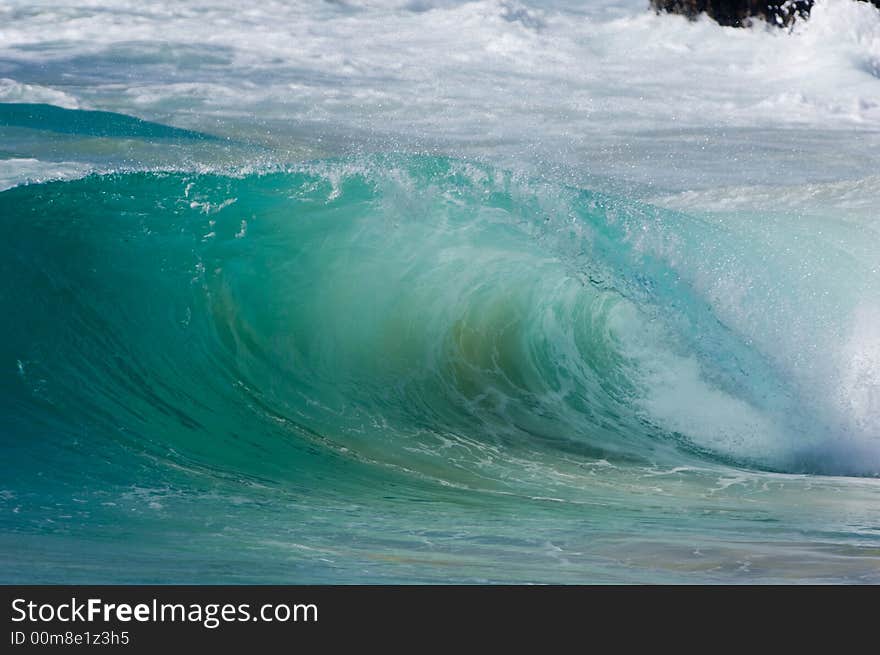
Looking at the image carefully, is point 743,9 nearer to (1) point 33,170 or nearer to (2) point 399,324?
(1) point 33,170

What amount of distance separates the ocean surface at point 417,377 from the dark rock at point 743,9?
15.6 metres

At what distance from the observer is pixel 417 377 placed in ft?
27.8

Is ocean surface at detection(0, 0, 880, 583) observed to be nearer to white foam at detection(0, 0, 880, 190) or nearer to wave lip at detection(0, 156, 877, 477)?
wave lip at detection(0, 156, 877, 477)

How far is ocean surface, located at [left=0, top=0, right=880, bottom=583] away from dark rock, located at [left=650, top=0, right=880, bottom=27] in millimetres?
15621

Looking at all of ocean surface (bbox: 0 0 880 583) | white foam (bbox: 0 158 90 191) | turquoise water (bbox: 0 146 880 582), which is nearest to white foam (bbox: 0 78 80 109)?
ocean surface (bbox: 0 0 880 583)

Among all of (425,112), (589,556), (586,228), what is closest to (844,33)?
(425,112)

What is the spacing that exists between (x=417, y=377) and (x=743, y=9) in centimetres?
2557

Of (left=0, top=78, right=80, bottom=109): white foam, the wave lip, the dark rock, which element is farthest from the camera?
the dark rock

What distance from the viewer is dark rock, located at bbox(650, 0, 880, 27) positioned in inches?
1201

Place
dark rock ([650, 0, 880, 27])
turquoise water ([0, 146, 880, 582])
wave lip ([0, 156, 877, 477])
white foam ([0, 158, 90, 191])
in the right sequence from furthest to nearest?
dark rock ([650, 0, 880, 27]) < white foam ([0, 158, 90, 191]) < wave lip ([0, 156, 877, 477]) < turquoise water ([0, 146, 880, 582])

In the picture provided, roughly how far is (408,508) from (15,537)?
1980mm

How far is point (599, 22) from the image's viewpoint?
29.7 metres

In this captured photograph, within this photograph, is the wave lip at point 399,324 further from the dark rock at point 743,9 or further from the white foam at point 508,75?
the dark rock at point 743,9
